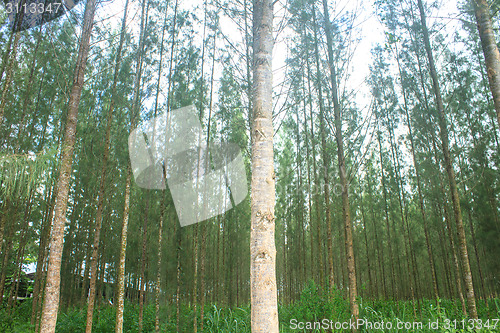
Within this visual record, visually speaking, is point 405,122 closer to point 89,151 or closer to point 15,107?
point 89,151

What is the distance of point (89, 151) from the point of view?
8.81m

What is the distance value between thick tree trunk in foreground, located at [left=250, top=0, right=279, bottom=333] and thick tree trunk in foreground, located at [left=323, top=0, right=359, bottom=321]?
3.68 metres

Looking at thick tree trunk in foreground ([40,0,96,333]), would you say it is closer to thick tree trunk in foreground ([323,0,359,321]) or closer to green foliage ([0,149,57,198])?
green foliage ([0,149,57,198])

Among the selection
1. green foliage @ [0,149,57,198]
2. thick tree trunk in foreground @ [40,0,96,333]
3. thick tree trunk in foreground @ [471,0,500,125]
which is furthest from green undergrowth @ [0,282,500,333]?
green foliage @ [0,149,57,198]

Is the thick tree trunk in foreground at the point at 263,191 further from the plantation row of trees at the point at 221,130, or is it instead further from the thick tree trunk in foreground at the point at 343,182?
the thick tree trunk in foreground at the point at 343,182

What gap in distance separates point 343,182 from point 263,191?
→ 12.9 feet

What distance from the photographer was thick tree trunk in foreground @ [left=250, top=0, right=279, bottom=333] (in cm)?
203

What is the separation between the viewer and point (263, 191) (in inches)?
90.0

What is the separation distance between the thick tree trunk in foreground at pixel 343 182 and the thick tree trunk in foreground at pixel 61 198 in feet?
15.3

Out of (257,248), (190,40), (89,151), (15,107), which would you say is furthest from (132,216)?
(257,248)

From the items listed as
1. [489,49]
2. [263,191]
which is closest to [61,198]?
[263,191]

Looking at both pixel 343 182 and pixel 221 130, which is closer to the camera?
pixel 343 182

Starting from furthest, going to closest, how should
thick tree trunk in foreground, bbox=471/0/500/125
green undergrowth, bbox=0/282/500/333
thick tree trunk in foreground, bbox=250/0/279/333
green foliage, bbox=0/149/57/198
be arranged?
green undergrowth, bbox=0/282/500/333, thick tree trunk in foreground, bbox=471/0/500/125, green foliage, bbox=0/149/57/198, thick tree trunk in foreground, bbox=250/0/279/333

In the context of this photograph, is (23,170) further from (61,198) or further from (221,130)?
(221,130)
